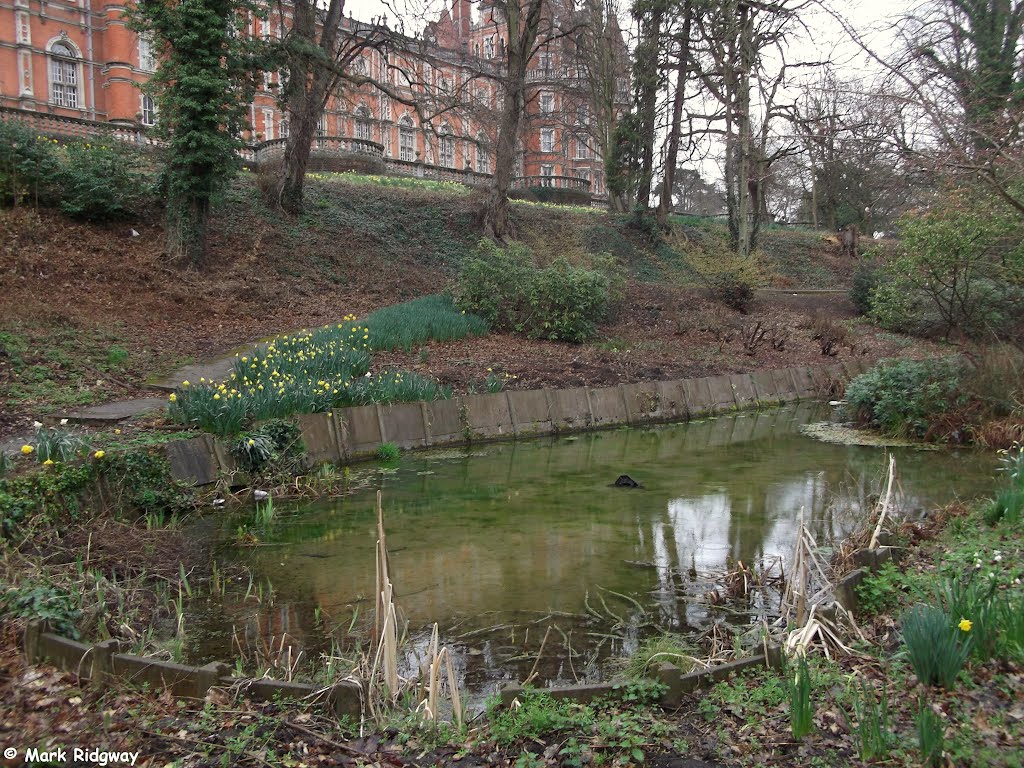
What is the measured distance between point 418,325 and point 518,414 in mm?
3303

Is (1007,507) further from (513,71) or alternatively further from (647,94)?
(647,94)

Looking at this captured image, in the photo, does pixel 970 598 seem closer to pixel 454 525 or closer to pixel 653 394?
pixel 454 525

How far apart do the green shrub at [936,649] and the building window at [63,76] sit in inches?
1760

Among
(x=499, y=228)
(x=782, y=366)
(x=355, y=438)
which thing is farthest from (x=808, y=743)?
(x=499, y=228)

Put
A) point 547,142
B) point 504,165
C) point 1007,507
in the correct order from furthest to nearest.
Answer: point 547,142
point 504,165
point 1007,507

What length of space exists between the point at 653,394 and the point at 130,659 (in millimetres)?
11091

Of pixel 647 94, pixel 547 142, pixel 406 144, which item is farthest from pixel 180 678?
pixel 547 142

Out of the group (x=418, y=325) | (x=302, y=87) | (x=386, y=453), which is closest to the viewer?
(x=386, y=453)

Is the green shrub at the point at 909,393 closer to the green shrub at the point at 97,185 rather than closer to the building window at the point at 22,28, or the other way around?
the green shrub at the point at 97,185

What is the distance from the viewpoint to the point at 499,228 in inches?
938

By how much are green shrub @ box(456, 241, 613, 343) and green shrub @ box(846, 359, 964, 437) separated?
5976 mm

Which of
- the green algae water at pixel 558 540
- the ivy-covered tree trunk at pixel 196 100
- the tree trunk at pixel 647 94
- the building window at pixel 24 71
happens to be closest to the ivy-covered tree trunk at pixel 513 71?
the tree trunk at pixel 647 94

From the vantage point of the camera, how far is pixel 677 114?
1114 inches

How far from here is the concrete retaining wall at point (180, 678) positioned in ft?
12.3
